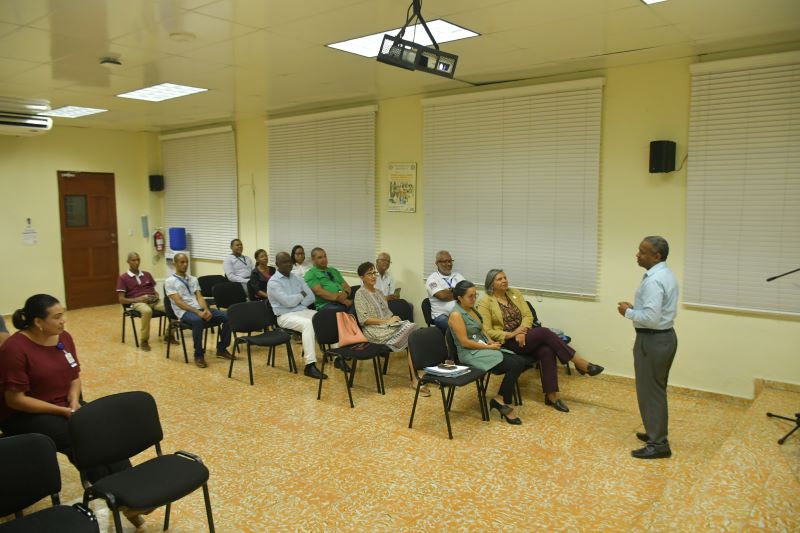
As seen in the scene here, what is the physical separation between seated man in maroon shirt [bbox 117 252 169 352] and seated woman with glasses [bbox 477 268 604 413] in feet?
14.6

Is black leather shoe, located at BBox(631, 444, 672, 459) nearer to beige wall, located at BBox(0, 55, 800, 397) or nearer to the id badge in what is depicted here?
beige wall, located at BBox(0, 55, 800, 397)

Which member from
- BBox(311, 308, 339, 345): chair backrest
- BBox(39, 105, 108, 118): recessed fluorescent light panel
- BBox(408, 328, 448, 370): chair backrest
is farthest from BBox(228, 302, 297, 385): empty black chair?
BBox(39, 105, 108, 118): recessed fluorescent light panel

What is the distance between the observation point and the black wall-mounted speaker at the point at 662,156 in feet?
17.6

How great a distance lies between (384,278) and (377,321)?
5.09 ft

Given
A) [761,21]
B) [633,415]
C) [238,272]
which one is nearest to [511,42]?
[761,21]

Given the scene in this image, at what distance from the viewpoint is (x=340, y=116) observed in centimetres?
808

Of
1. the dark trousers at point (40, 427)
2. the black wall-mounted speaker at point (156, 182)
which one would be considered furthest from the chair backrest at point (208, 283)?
the dark trousers at point (40, 427)

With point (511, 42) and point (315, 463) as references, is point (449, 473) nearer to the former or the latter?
point (315, 463)

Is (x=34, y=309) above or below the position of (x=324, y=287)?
above

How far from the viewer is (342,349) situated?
5438mm

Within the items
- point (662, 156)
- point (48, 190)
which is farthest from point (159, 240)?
point (662, 156)

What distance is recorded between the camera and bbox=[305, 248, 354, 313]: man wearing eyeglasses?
22.7 feet

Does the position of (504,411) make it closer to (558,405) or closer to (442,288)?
(558,405)

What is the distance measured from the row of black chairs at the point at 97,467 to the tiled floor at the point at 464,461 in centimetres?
59
